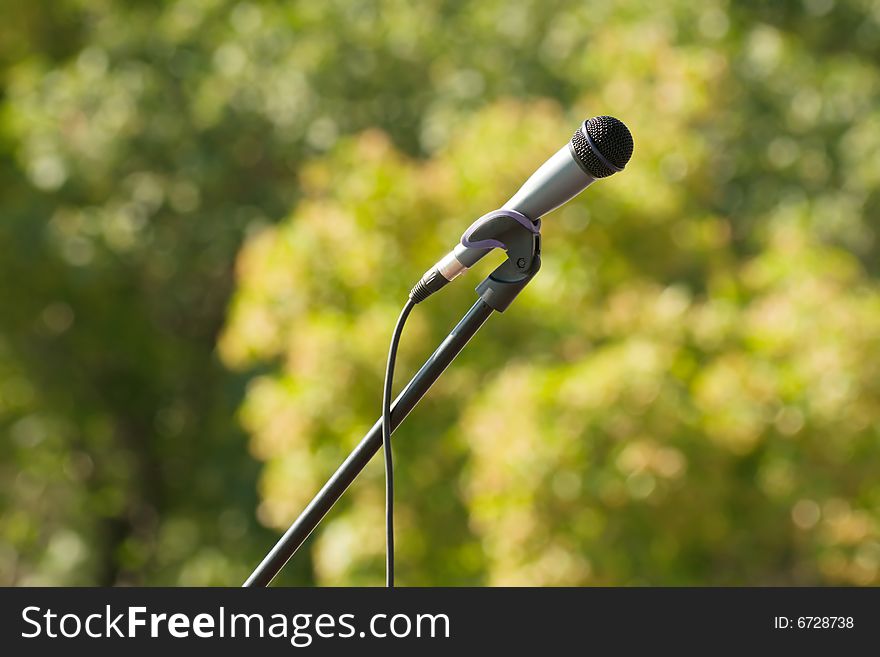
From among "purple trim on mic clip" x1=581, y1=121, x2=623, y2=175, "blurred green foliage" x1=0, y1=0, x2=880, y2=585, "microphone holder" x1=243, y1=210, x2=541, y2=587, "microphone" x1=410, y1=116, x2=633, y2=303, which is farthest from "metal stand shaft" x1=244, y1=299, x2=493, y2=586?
"blurred green foliage" x1=0, y1=0, x2=880, y2=585

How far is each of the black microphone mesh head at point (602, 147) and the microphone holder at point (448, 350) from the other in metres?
0.10

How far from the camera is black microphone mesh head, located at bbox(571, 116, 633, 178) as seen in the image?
142 centimetres

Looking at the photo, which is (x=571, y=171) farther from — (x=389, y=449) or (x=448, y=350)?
(x=389, y=449)

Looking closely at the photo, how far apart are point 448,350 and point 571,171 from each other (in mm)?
253

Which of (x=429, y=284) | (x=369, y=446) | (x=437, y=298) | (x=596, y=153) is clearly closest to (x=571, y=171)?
(x=596, y=153)

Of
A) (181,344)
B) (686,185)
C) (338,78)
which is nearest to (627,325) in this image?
(686,185)

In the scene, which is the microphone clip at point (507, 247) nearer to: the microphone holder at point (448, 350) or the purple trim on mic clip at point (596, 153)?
the microphone holder at point (448, 350)

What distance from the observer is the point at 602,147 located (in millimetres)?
1424

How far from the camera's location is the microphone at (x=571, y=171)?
4.65ft

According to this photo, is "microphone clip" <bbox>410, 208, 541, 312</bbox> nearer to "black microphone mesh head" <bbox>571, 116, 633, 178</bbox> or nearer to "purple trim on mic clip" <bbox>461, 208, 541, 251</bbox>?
"purple trim on mic clip" <bbox>461, 208, 541, 251</bbox>

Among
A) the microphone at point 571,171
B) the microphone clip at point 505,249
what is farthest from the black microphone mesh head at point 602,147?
the microphone clip at point 505,249

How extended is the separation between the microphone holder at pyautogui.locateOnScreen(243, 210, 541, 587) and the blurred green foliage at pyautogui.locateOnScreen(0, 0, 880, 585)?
298 cm
